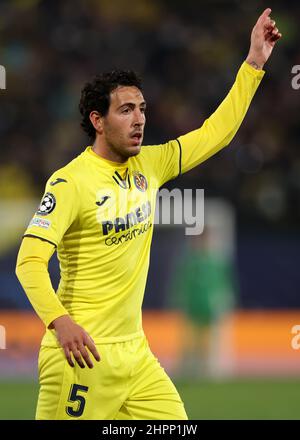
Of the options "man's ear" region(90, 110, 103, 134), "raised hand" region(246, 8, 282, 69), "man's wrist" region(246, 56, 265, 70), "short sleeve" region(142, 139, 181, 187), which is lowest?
"short sleeve" region(142, 139, 181, 187)

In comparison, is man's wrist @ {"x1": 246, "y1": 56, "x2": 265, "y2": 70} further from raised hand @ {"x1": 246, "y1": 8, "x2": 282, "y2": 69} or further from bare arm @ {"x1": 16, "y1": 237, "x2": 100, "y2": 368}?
bare arm @ {"x1": 16, "y1": 237, "x2": 100, "y2": 368}

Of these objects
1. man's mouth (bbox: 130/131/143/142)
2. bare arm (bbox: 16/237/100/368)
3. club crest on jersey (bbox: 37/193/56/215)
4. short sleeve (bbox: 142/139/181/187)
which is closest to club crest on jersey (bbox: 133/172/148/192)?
short sleeve (bbox: 142/139/181/187)

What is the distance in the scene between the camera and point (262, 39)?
5.67 meters

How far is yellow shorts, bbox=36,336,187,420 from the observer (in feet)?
16.4

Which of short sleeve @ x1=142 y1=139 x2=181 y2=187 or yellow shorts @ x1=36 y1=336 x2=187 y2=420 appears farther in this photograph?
short sleeve @ x1=142 y1=139 x2=181 y2=187

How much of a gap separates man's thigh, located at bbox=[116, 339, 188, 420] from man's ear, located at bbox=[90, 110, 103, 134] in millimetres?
1207

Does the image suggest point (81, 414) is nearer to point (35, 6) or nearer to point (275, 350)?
point (275, 350)

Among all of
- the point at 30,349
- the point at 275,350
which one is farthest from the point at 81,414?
the point at 275,350

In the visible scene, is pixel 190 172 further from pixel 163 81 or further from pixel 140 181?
pixel 140 181

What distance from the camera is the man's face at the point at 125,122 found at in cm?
524

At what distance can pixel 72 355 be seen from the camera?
465cm

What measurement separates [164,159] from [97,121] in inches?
19.3

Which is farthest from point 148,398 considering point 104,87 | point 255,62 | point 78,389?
point 255,62

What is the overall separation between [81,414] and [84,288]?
0.64m
